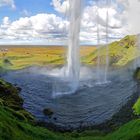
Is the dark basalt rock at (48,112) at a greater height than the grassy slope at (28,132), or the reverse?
the grassy slope at (28,132)

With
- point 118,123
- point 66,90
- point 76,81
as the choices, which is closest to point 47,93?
point 66,90

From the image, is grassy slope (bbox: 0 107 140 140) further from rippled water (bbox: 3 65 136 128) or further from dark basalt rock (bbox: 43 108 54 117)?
dark basalt rock (bbox: 43 108 54 117)

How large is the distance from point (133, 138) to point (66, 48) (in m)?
62.0

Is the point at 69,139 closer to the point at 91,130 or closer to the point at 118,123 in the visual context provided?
the point at 91,130

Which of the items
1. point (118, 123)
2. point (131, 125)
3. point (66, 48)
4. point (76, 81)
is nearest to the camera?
point (131, 125)

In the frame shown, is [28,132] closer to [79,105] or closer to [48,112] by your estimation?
[48,112]

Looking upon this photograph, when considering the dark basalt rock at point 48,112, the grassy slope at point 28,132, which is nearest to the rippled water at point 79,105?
the dark basalt rock at point 48,112

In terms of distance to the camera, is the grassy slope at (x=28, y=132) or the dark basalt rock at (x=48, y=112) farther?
the dark basalt rock at (x=48, y=112)

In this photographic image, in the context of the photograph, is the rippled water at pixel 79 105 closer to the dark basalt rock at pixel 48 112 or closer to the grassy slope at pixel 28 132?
the dark basalt rock at pixel 48 112

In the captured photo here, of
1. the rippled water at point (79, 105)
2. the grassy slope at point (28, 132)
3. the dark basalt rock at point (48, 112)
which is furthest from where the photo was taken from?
the dark basalt rock at point (48, 112)

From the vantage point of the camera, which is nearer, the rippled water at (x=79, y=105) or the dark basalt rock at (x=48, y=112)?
the rippled water at (x=79, y=105)

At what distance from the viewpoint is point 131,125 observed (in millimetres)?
27219

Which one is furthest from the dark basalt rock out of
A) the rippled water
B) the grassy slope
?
the grassy slope

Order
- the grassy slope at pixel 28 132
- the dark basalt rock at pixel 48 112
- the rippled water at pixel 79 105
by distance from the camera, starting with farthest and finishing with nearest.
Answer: the dark basalt rock at pixel 48 112 < the rippled water at pixel 79 105 < the grassy slope at pixel 28 132
